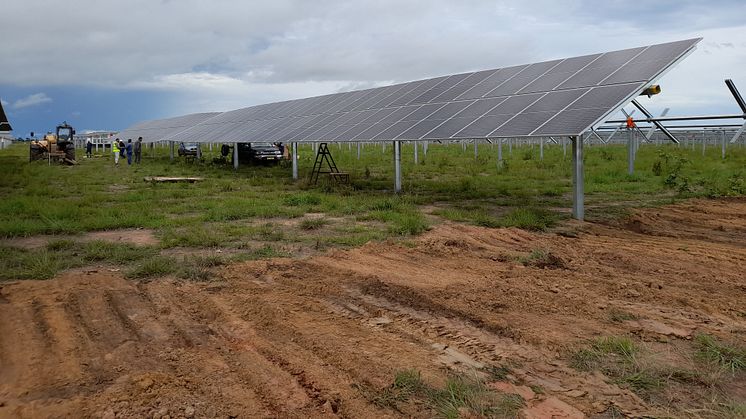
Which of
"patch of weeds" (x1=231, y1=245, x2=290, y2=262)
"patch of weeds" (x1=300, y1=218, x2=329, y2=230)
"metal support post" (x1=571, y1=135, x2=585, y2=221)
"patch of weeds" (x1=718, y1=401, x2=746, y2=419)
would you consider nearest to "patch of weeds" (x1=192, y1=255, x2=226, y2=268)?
"patch of weeds" (x1=231, y1=245, x2=290, y2=262)

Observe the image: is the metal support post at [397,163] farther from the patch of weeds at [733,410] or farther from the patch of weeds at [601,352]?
the patch of weeds at [733,410]

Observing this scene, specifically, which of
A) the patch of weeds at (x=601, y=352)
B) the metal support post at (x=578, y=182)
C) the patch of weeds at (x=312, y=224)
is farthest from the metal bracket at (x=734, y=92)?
the patch of weeds at (x=601, y=352)

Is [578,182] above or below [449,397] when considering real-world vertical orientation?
above

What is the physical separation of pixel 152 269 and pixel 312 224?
4.05 m

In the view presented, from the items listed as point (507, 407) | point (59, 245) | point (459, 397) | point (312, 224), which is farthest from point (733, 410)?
point (59, 245)

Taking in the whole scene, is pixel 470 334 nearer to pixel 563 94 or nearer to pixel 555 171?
pixel 563 94

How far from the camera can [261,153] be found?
3061 centimetres

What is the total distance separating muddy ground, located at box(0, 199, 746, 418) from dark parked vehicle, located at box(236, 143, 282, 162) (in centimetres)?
2265

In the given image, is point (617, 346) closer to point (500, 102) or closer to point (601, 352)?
point (601, 352)

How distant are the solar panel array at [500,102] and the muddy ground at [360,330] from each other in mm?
4321

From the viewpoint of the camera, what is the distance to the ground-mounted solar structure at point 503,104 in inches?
464

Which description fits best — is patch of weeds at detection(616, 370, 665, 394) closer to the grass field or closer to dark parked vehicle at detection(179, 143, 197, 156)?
the grass field

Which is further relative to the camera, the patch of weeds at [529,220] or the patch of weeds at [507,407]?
the patch of weeds at [529,220]

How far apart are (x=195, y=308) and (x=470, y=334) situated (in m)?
2.85
